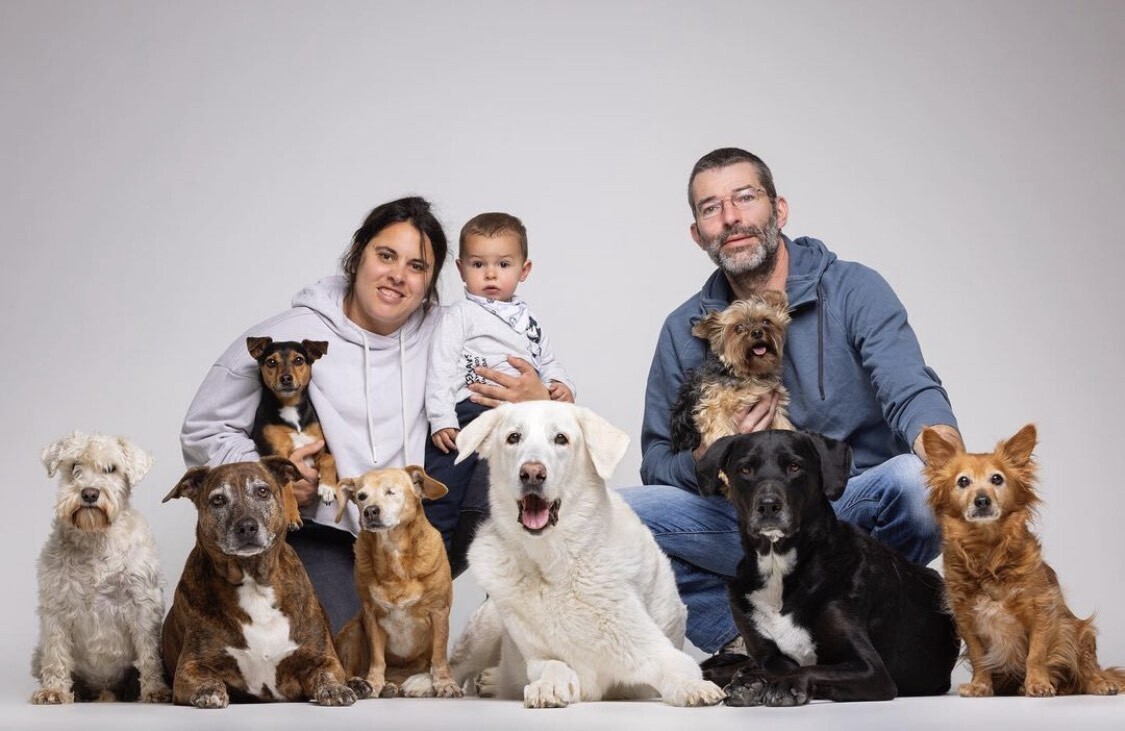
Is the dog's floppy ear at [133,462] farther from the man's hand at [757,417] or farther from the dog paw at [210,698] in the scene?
the man's hand at [757,417]

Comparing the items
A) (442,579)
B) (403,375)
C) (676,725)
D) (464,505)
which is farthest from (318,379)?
(676,725)

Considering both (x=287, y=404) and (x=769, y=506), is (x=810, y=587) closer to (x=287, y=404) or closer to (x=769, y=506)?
(x=769, y=506)

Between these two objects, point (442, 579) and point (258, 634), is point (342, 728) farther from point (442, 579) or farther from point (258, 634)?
point (442, 579)

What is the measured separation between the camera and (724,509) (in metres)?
5.67

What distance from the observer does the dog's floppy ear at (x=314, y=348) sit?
556cm

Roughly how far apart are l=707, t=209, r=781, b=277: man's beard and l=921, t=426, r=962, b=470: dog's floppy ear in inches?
63.8

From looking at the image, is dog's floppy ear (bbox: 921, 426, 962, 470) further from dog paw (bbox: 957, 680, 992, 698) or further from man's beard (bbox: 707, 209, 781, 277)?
man's beard (bbox: 707, 209, 781, 277)

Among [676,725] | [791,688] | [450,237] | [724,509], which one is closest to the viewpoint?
[676,725]

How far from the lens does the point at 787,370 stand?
234 inches

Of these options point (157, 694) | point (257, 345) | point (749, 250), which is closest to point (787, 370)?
point (749, 250)

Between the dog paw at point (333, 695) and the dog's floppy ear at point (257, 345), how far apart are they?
5.71 feet

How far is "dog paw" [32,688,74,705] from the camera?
4.61 m

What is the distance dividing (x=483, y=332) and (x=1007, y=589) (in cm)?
278

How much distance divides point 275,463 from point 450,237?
1997 millimetres
